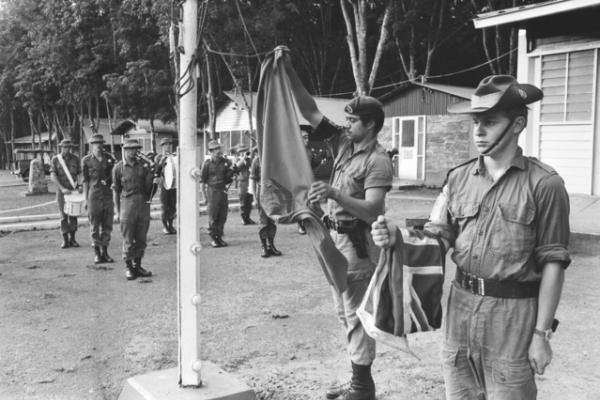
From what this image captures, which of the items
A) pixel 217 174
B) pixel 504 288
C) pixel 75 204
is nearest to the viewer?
pixel 504 288

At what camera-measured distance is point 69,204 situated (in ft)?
35.1

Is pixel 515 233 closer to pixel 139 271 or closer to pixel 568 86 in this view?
pixel 139 271

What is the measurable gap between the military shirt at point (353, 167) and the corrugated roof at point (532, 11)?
7.38 metres

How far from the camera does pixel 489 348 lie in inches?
109

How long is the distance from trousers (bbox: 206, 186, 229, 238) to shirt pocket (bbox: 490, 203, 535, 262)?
9.01 metres

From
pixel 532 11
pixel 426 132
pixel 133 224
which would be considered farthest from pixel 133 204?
pixel 426 132

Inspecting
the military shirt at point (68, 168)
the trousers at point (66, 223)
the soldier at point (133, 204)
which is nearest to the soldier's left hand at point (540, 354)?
the soldier at point (133, 204)

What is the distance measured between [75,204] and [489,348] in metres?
9.24

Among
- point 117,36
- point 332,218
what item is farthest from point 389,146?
point 332,218

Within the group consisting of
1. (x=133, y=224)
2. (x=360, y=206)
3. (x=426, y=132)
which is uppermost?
(x=426, y=132)

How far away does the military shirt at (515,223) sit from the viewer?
2631 millimetres

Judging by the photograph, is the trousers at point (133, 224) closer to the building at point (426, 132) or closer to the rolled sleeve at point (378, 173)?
the rolled sleeve at point (378, 173)

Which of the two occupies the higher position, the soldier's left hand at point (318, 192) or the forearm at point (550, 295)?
the soldier's left hand at point (318, 192)

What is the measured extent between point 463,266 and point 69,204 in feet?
30.2
